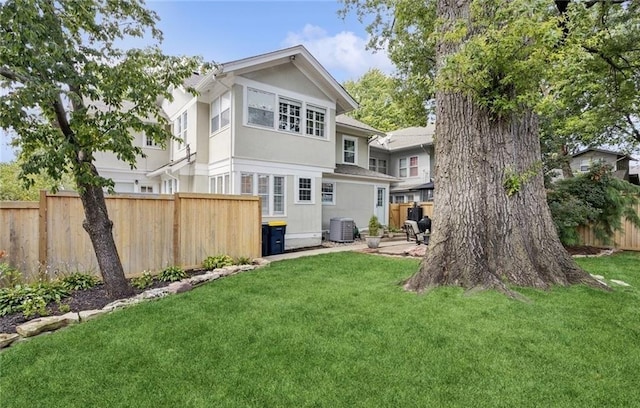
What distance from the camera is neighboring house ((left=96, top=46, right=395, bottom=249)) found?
11.0 meters

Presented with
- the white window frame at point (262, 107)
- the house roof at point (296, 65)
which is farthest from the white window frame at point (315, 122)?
the white window frame at point (262, 107)

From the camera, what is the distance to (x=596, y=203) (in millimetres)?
10023

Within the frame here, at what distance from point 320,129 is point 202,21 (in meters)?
5.36

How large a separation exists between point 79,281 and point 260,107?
750cm

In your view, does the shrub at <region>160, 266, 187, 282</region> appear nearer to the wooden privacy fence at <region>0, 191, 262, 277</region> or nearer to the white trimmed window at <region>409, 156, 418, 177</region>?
the wooden privacy fence at <region>0, 191, 262, 277</region>

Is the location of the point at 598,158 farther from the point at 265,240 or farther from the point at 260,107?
the point at 265,240

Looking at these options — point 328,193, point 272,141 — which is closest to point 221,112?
point 272,141

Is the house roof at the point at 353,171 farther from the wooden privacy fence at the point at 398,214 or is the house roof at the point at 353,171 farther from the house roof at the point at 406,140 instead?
the house roof at the point at 406,140

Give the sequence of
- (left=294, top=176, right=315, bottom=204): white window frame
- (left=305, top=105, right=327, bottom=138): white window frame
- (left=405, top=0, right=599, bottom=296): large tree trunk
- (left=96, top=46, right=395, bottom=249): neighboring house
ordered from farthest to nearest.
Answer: (left=305, top=105, right=327, bottom=138): white window frame → (left=294, top=176, right=315, bottom=204): white window frame → (left=96, top=46, right=395, bottom=249): neighboring house → (left=405, top=0, right=599, bottom=296): large tree trunk

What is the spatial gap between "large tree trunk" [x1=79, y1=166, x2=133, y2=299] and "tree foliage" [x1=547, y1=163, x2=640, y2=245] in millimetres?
10655

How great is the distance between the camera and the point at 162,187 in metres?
16.3

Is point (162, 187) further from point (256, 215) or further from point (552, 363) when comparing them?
point (552, 363)

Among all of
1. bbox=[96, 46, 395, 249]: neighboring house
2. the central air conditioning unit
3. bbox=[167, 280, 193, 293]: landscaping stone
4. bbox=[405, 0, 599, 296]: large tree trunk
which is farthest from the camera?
the central air conditioning unit

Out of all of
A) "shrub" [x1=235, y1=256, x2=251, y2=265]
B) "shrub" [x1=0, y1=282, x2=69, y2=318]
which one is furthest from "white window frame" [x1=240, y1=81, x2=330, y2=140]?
"shrub" [x1=0, y1=282, x2=69, y2=318]
